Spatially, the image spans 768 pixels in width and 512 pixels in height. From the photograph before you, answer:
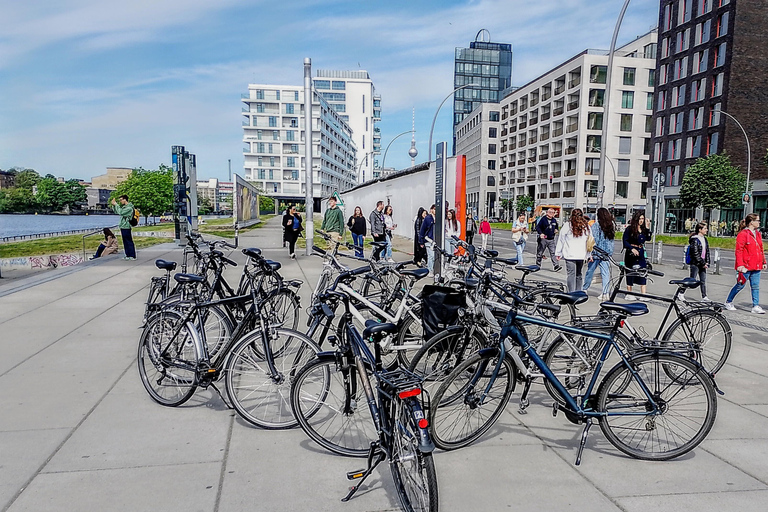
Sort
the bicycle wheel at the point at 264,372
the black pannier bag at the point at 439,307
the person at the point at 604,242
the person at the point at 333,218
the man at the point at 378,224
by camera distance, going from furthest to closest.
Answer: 1. the man at the point at 378,224
2. the person at the point at 333,218
3. the person at the point at 604,242
4. the black pannier bag at the point at 439,307
5. the bicycle wheel at the point at 264,372

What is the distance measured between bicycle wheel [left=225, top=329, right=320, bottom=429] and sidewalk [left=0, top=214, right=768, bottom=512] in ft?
0.48

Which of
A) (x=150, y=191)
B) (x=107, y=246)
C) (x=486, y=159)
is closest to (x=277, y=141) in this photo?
(x=150, y=191)

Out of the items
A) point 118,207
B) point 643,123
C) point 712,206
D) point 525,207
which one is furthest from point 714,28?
point 118,207

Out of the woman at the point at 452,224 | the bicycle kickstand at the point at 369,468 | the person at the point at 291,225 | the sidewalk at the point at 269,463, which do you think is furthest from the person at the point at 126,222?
the bicycle kickstand at the point at 369,468

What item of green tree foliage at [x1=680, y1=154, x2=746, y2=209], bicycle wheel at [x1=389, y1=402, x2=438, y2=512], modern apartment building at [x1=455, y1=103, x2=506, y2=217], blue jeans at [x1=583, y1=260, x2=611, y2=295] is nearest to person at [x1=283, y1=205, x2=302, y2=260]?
blue jeans at [x1=583, y1=260, x2=611, y2=295]

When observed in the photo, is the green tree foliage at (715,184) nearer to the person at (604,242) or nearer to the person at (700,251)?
the person at (700,251)

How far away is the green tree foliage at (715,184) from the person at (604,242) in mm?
37654

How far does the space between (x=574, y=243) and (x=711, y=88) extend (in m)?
51.8

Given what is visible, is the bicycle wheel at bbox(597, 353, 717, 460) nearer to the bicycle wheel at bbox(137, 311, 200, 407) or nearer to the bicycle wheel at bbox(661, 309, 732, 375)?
the bicycle wheel at bbox(661, 309, 732, 375)

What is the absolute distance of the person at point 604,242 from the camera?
30.2 ft

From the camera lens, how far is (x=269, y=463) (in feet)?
11.2

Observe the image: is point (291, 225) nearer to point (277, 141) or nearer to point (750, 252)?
point (750, 252)

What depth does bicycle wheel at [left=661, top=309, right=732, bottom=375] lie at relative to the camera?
515 cm

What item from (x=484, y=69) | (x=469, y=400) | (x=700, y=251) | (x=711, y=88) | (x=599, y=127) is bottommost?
(x=469, y=400)
